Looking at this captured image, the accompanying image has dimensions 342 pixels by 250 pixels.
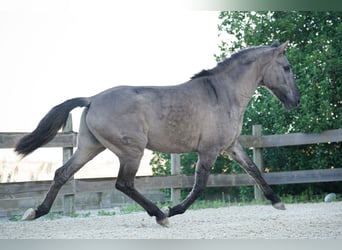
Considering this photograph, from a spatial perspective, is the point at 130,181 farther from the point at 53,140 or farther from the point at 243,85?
the point at 53,140

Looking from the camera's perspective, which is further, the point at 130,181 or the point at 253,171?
the point at 253,171

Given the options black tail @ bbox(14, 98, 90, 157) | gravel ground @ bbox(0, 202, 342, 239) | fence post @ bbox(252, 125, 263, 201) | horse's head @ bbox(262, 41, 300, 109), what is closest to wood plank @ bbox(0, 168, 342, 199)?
fence post @ bbox(252, 125, 263, 201)

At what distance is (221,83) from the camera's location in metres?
3.78

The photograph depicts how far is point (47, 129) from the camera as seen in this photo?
3441mm

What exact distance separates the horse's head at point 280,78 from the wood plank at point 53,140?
172cm

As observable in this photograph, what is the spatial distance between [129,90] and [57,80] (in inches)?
54.9

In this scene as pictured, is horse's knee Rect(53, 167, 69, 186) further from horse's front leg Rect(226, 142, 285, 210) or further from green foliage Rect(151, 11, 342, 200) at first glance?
green foliage Rect(151, 11, 342, 200)

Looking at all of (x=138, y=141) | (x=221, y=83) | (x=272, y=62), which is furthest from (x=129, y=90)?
(x=272, y=62)

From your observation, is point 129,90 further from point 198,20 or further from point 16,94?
point 198,20

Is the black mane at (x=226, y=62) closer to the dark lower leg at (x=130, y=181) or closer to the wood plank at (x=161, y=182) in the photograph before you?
the dark lower leg at (x=130, y=181)

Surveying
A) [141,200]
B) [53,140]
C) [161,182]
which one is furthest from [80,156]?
[161,182]

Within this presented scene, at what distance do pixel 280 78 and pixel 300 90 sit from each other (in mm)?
1508

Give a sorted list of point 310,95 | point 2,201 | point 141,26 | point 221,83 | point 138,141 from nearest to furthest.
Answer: point 138,141
point 221,83
point 2,201
point 141,26
point 310,95

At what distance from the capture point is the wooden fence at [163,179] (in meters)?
4.32
